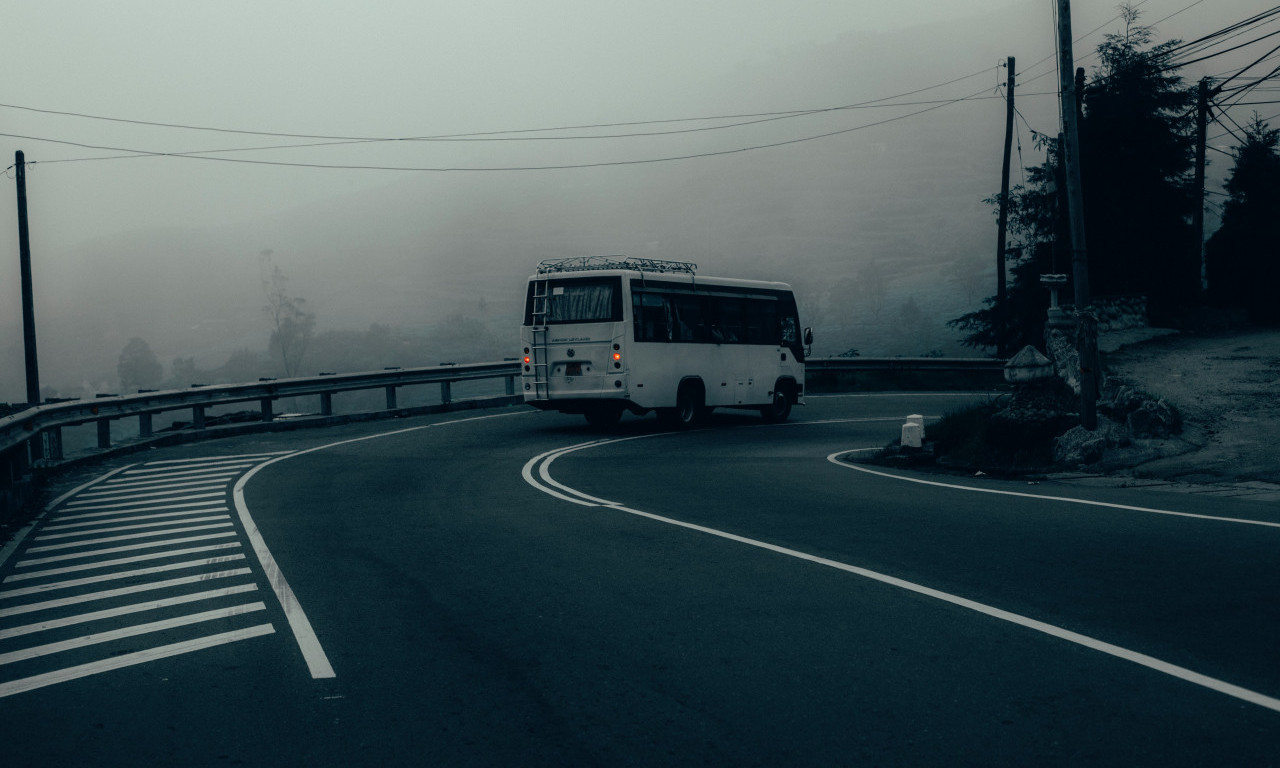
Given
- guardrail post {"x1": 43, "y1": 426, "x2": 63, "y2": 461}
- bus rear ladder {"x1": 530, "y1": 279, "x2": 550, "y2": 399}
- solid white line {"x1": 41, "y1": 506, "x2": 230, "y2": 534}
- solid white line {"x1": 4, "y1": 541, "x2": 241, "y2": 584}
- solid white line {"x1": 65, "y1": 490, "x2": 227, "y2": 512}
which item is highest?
bus rear ladder {"x1": 530, "y1": 279, "x2": 550, "y2": 399}

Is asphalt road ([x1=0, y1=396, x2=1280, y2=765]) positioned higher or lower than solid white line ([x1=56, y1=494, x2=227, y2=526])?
lower

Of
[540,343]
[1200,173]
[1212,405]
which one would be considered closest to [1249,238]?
[1200,173]

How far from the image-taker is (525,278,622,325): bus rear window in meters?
23.1

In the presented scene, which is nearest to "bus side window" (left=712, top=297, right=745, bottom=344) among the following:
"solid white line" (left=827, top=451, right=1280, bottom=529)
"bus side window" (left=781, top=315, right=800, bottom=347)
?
"bus side window" (left=781, top=315, right=800, bottom=347)

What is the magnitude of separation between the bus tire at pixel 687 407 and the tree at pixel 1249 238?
683 inches

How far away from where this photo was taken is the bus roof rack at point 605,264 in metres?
23.5

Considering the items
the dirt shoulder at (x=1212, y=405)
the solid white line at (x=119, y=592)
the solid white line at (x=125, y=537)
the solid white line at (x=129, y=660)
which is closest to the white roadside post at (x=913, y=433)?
the dirt shoulder at (x=1212, y=405)

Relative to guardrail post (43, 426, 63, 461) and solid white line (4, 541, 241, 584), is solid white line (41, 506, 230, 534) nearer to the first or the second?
solid white line (4, 541, 241, 584)

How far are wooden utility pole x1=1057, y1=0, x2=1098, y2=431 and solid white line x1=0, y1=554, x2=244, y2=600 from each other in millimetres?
11844

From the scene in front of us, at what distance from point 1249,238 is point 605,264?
77.4ft

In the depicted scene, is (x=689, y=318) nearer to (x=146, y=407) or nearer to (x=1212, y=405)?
(x=1212, y=405)

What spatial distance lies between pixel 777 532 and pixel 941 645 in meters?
4.32

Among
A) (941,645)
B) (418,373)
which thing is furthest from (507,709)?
(418,373)

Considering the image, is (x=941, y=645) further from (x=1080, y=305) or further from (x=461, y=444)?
(x=461, y=444)
